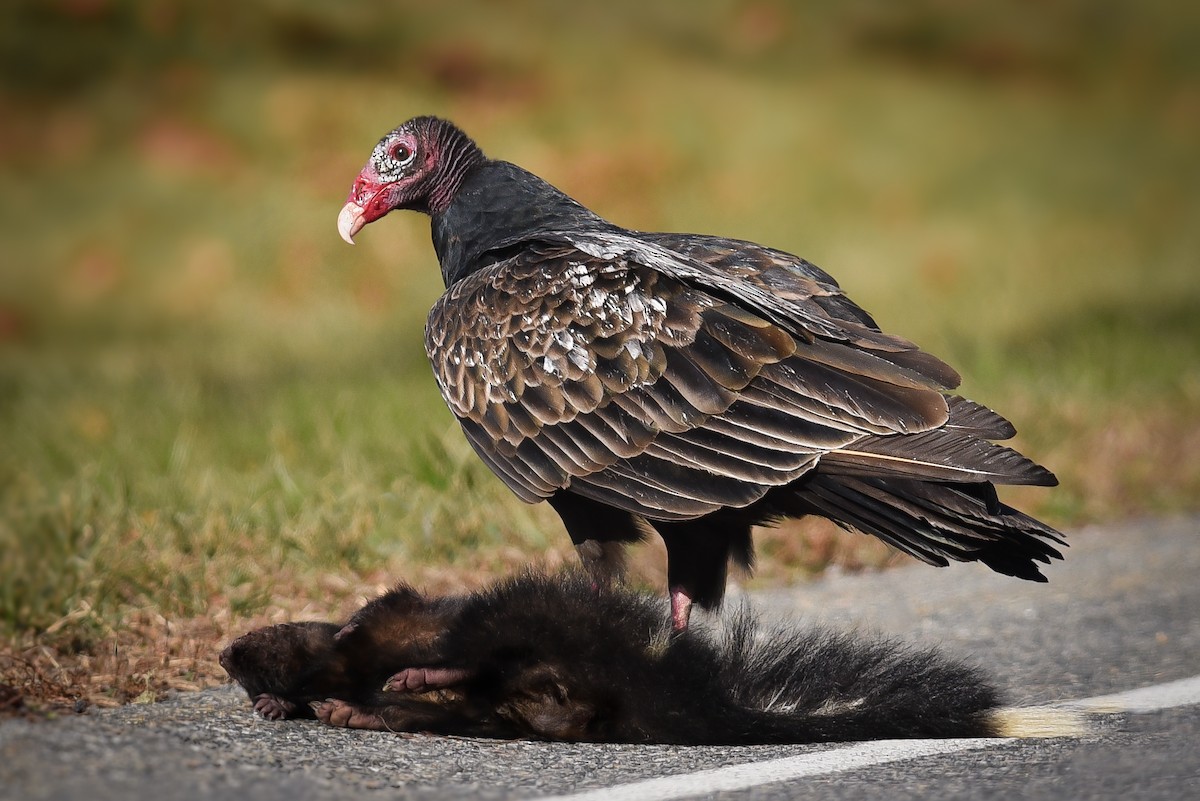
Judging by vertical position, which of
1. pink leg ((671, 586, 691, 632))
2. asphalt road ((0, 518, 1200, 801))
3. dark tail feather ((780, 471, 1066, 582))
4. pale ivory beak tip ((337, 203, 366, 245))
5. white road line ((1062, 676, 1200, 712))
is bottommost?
asphalt road ((0, 518, 1200, 801))

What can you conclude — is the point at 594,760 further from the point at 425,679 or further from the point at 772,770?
the point at 425,679

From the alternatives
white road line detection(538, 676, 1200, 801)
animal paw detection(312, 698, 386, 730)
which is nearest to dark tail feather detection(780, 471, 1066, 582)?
white road line detection(538, 676, 1200, 801)

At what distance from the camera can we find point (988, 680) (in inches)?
140

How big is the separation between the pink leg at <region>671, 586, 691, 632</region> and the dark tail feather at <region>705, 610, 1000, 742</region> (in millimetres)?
406

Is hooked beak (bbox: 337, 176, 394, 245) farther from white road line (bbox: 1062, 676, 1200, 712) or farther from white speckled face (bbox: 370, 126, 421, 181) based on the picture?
white road line (bbox: 1062, 676, 1200, 712)

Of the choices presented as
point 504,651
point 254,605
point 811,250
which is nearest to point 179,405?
point 254,605

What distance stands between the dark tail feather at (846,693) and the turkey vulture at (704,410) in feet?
0.93

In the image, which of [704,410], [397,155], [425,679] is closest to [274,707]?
[425,679]

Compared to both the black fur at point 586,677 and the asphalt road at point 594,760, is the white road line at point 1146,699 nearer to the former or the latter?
the asphalt road at point 594,760

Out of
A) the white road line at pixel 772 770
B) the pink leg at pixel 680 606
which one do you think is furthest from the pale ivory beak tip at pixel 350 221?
the white road line at pixel 772 770

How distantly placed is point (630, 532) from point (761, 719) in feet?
2.66

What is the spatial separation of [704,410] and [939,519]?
0.63 meters

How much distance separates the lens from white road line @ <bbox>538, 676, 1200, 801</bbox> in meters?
2.74

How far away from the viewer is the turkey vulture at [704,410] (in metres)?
3.42
